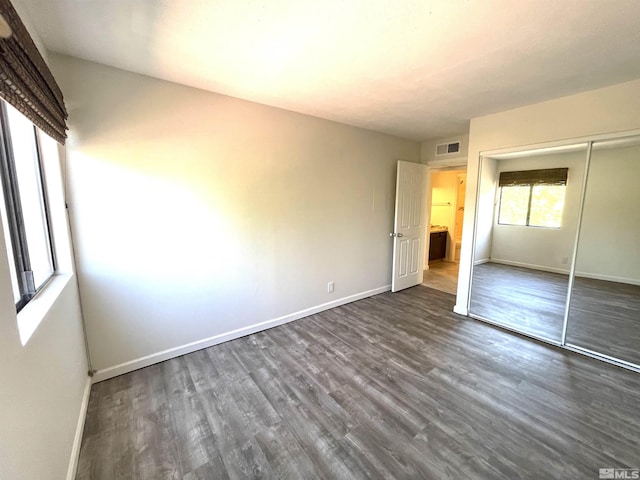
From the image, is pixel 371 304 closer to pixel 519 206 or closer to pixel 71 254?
pixel 519 206

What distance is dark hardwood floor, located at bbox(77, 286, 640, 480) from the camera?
1.44m

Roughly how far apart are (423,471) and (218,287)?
2.11 metres

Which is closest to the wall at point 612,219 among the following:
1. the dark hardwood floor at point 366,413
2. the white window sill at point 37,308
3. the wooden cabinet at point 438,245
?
the dark hardwood floor at point 366,413

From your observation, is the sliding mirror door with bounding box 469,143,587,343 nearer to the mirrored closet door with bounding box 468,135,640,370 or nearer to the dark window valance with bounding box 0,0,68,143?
the mirrored closet door with bounding box 468,135,640,370

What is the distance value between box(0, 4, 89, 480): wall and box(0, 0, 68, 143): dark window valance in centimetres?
43

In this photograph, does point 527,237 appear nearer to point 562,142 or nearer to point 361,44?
point 562,142

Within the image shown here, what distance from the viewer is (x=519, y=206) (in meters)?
3.12

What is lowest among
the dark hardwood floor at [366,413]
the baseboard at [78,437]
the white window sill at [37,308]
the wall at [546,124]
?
the dark hardwood floor at [366,413]

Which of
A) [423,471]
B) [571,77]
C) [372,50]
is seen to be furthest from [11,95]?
[571,77]

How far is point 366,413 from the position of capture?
1.78m

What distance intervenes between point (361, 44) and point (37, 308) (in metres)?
2.32

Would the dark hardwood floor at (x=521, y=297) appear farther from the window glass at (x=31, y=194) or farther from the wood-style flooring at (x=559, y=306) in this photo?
the window glass at (x=31, y=194)

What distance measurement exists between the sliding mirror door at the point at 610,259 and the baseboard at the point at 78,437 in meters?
3.95

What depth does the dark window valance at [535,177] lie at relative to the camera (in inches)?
107
